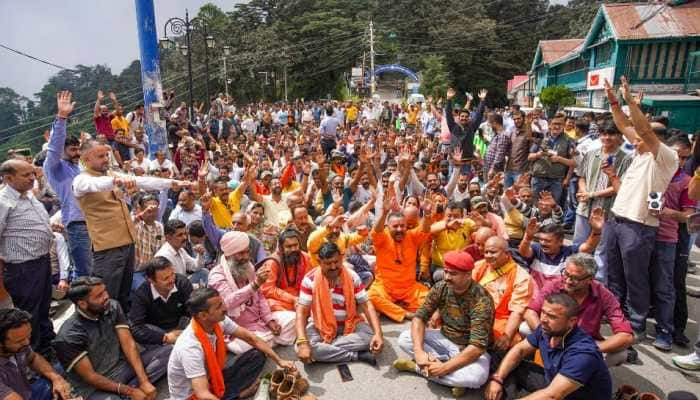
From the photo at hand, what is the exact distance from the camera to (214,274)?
407cm

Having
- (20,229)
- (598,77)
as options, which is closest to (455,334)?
(20,229)

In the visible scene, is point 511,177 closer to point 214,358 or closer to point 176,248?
point 176,248

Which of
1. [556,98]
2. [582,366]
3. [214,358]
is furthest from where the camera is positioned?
[556,98]

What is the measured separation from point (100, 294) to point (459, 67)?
4484cm

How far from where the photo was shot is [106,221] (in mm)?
3967

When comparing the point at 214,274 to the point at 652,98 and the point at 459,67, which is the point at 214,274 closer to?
the point at 652,98

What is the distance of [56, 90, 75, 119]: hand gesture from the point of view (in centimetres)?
404

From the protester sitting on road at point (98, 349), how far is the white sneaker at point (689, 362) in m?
4.17

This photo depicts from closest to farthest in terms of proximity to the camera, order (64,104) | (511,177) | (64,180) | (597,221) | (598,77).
A: (597,221)
(64,104)
(64,180)
(511,177)
(598,77)

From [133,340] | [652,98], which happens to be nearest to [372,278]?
[133,340]

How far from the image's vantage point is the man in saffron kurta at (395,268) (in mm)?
4668

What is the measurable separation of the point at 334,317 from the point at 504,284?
5.15 feet

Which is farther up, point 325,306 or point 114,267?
point 114,267

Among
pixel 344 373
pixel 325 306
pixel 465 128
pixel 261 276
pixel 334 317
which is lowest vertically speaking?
pixel 344 373
